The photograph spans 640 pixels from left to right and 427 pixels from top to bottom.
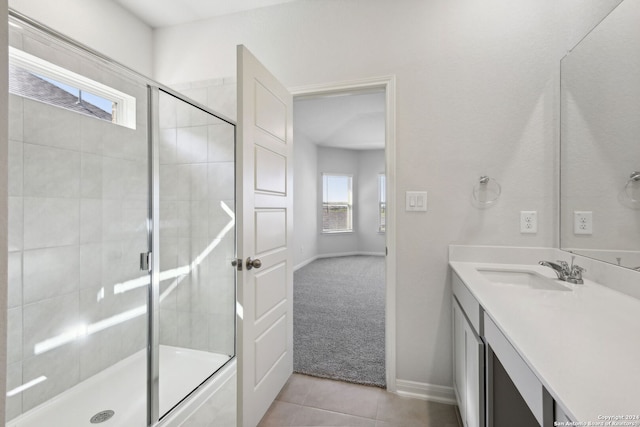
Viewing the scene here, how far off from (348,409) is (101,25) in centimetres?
307

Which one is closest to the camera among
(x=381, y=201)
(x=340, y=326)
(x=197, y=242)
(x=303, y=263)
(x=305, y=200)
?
(x=197, y=242)

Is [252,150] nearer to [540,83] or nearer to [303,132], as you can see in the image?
[540,83]

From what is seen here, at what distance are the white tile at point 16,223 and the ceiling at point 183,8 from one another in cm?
163

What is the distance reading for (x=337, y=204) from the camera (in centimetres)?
755

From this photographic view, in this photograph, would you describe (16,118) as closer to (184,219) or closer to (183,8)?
(184,219)

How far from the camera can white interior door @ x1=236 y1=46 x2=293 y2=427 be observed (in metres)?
1.46

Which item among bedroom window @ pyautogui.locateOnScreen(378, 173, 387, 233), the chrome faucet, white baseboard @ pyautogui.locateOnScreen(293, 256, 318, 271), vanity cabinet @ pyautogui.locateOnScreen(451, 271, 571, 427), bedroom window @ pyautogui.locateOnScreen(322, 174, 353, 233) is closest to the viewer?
vanity cabinet @ pyautogui.locateOnScreen(451, 271, 571, 427)

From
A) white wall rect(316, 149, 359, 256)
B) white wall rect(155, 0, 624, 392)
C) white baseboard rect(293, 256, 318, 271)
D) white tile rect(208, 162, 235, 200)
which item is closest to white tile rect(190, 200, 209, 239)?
white tile rect(208, 162, 235, 200)

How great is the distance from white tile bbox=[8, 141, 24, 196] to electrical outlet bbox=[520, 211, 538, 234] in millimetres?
2872

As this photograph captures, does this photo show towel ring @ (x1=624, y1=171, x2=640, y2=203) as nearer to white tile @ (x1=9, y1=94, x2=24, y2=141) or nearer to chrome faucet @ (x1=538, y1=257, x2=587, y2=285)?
chrome faucet @ (x1=538, y1=257, x2=587, y2=285)

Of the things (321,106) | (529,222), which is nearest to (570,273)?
(529,222)

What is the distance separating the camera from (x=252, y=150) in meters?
1.54

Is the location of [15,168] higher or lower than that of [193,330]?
higher

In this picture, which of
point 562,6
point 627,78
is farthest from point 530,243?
point 562,6
